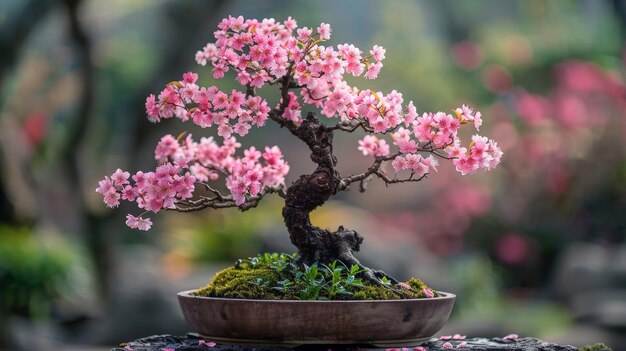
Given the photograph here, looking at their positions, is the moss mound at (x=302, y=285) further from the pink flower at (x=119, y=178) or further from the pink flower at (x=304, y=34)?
the pink flower at (x=304, y=34)

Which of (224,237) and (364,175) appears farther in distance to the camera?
(224,237)

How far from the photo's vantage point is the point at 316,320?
2.91 meters

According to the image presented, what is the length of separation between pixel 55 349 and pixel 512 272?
677 centimetres

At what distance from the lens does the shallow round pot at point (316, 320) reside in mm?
2906

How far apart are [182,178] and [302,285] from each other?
1.72 ft

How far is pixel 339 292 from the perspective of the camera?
3.06 metres

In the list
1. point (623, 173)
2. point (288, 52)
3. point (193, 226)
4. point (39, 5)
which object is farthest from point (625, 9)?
point (288, 52)

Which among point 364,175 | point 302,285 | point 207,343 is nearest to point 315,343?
point 302,285

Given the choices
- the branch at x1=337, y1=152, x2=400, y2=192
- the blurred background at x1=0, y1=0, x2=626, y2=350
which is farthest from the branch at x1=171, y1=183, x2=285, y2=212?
the blurred background at x1=0, y1=0, x2=626, y2=350

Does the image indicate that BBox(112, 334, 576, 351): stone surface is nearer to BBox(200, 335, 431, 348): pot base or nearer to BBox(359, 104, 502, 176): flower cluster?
BBox(200, 335, 431, 348): pot base

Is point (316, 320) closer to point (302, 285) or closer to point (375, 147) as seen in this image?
point (302, 285)

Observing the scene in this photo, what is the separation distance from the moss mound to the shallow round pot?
0.12 metres

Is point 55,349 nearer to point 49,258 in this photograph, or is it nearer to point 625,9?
point 49,258

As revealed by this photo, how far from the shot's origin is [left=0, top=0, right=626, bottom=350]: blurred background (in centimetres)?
1049
